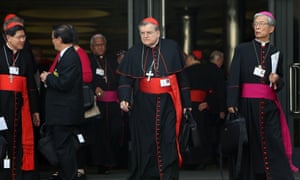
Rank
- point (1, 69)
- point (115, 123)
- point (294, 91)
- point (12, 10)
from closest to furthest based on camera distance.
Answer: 1. point (1, 69)
2. point (294, 91)
3. point (115, 123)
4. point (12, 10)

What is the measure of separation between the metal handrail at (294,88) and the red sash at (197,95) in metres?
1.52

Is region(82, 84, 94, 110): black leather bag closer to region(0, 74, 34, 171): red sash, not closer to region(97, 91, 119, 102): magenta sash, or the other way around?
region(0, 74, 34, 171): red sash

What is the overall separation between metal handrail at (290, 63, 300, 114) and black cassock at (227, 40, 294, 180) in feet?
4.61

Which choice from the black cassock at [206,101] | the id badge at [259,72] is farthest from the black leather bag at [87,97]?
the black cassock at [206,101]

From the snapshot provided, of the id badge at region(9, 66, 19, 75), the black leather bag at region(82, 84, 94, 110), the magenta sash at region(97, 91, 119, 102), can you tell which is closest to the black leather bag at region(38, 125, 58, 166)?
the black leather bag at region(82, 84, 94, 110)

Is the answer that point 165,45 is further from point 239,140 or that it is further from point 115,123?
point 115,123

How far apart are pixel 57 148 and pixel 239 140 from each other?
1833 mm

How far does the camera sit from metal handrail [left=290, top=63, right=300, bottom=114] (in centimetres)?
978

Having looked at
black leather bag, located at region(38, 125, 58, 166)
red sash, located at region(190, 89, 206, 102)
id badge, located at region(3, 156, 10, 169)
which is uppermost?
red sash, located at region(190, 89, 206, 102)

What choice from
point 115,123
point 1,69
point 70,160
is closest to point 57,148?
point 70,160

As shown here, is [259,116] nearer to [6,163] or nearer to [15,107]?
[15,107]

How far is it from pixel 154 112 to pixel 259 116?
1065mm

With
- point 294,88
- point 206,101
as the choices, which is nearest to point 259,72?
point 294,88

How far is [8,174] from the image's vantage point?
8.22 m
